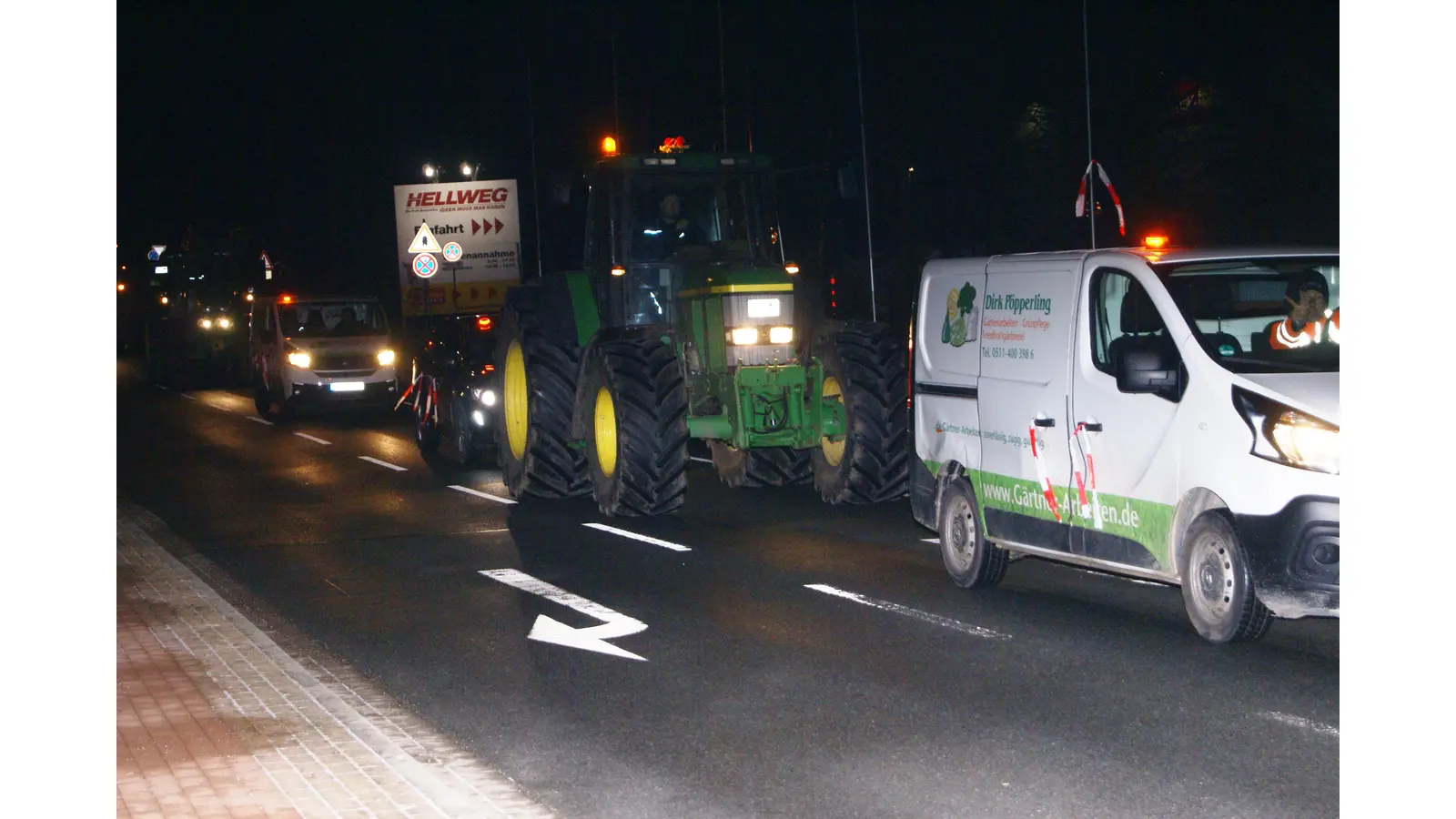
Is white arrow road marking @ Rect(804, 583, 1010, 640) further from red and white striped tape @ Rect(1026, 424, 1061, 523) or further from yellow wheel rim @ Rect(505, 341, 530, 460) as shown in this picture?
yellow wheel rim @ Rect(505, 341, 530, 460)

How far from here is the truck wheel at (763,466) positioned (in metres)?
15.8

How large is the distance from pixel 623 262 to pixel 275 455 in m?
8.76

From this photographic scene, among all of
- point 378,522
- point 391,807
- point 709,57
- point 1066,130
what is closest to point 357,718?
point 391,807

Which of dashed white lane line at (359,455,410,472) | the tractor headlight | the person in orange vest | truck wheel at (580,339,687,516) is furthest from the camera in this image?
dashed white lane line at (359,455,410,472)

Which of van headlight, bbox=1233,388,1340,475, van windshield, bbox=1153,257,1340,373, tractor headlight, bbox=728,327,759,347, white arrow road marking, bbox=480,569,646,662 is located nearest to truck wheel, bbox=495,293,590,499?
tractor headlight, bbox=728,327,759,347

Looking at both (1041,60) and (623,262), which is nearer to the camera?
(623,262)

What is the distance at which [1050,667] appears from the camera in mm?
7965

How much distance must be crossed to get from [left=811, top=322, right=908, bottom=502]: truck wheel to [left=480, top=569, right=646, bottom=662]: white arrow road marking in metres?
3.74

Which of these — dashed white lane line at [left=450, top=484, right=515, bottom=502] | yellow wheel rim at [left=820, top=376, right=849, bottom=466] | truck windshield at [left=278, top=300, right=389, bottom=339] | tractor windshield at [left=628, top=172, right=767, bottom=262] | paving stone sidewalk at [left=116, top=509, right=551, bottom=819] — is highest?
tractor windshield at [left=628, top=172, right=767, bottom=262]

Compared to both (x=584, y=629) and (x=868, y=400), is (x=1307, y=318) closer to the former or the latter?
(x=584, y=629)

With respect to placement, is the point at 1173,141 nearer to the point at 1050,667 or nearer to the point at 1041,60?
the point at 1041,60

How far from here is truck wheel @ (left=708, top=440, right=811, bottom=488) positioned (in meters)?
15.8

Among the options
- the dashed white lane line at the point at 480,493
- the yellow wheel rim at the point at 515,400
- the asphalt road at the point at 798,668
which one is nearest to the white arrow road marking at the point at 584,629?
the asphalt road at the point at 798,668

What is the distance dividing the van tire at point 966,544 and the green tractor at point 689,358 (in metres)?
3.25
